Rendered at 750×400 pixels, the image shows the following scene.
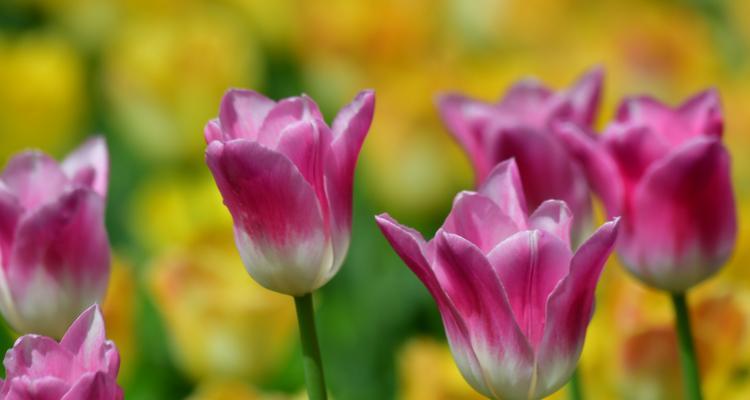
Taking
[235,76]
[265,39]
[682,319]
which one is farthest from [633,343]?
[265,39]

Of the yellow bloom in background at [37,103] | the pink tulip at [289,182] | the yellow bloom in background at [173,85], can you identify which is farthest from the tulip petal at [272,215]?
the yellow bloom in background at [37,103]

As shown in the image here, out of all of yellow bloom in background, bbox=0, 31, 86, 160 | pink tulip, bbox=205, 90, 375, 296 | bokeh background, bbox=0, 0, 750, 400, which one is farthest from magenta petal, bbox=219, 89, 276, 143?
yellow bloom in background, bbox=0, 31, 86, 160

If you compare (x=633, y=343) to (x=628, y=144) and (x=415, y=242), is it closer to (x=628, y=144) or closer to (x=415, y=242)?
(x=628, y=144)

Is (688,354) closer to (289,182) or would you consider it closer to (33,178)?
(289,182)

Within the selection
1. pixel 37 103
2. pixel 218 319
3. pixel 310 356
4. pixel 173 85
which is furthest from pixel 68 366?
pixel 37 103

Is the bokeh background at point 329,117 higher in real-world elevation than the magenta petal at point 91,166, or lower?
lower

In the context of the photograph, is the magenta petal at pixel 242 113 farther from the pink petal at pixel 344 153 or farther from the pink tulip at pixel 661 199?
the pink tulip at pixel 661 199
